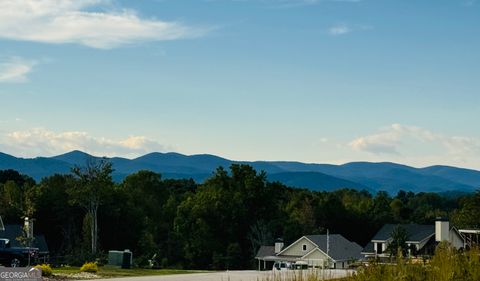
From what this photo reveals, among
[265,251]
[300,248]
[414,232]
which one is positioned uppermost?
[414,232]

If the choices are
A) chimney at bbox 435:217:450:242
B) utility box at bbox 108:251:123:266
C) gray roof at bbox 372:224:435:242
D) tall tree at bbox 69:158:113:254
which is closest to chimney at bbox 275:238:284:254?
gray roof at bbox 372:224:435:242

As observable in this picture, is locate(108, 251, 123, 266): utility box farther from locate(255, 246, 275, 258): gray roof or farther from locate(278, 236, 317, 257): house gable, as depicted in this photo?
locate(255, 246, 275, 258): gray roof

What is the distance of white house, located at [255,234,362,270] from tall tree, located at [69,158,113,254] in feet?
89.4

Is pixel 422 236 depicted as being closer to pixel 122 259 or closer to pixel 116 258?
pixel 116 258

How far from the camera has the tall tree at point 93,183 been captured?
6475 centimetres

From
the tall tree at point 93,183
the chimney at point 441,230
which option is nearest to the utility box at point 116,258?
the tall tree at point 93,183

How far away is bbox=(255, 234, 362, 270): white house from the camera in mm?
89625

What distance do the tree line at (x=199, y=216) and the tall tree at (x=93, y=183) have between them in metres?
0.19

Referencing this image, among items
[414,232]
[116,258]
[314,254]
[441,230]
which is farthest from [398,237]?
[116,258]

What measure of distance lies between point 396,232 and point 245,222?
23.3 m

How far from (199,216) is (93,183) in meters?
34.2

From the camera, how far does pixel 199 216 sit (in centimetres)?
9938

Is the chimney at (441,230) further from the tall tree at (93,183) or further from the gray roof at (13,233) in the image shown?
the gray roof at (13,233)

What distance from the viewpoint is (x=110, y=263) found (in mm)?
44562
